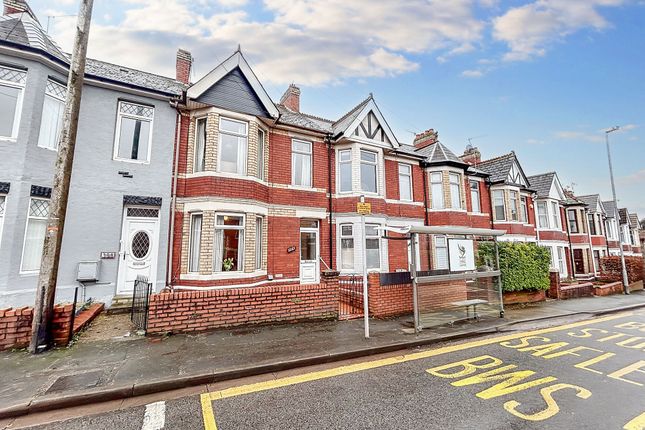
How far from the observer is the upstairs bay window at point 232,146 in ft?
32.7

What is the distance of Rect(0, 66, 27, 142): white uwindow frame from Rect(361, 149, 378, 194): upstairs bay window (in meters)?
11.5

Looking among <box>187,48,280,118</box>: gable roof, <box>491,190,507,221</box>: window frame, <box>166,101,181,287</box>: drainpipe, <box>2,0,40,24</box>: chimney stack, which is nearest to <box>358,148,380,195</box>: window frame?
<box>187,48,280,118</box>: gable roof

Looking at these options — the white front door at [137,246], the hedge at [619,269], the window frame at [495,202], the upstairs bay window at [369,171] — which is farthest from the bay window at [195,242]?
the hedge at [619,269]

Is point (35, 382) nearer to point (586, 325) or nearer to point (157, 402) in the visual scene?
point (157, 402)

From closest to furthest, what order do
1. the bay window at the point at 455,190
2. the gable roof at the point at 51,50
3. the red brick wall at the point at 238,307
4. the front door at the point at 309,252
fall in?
the red brick wall at the point at 238,307
the gable roof at the point at 51,50
the front door at the point at 309,252
the bay window at the point at 455,190

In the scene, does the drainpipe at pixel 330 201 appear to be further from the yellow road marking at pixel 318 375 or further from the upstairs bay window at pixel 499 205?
the upstairs bay window at pixel 499 205

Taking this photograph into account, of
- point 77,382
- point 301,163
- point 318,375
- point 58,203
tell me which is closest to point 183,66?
point 301,163

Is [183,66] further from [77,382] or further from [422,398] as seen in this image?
[422,398]

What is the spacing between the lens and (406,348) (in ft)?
20.5

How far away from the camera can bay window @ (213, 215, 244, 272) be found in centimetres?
942

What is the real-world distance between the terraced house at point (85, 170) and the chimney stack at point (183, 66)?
2242 millimetres

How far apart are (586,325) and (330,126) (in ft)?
43.1

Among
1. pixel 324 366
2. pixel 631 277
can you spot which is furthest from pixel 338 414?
pixel 631 277

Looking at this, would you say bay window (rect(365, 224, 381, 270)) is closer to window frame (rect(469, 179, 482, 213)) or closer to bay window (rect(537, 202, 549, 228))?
window frame (rect(469, 179, 482, 213))
